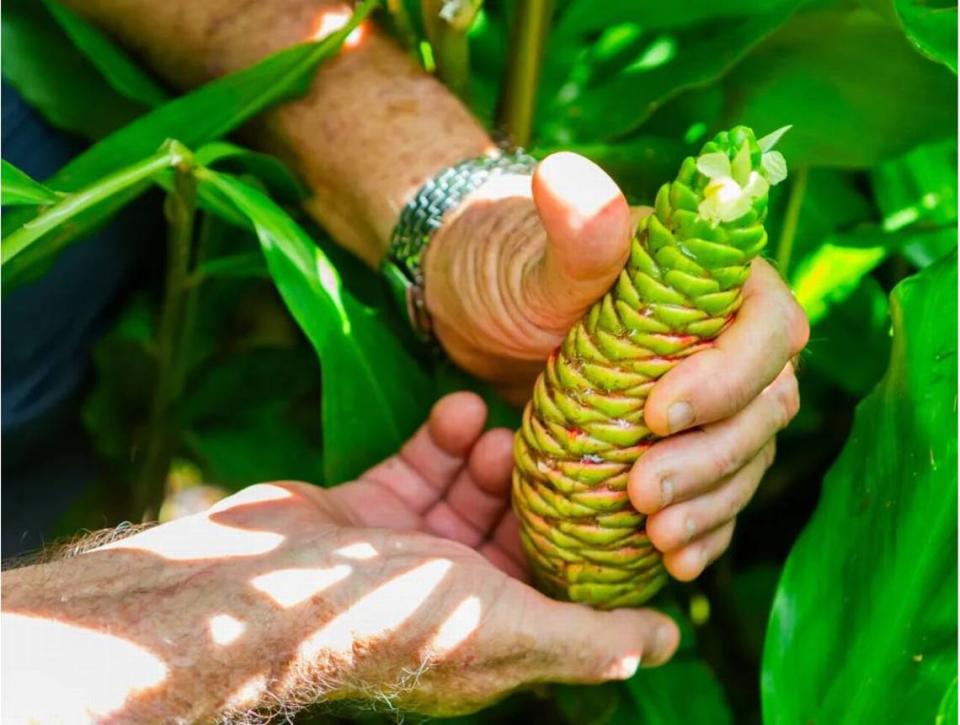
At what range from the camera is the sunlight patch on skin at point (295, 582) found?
25.8 inches

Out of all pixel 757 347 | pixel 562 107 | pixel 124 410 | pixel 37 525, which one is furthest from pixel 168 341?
pixel 757 347

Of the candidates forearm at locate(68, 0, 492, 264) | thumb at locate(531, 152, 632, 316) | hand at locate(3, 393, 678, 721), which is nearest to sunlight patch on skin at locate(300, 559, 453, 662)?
hand at locate(3, 393, 678, 721)

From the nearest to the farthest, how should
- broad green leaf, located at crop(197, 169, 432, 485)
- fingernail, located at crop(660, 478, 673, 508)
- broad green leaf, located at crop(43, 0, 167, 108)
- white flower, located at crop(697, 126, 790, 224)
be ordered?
white flower, located at crop(697, 126, 790, 224)
fingernail, located at crop(660, 478, 673, 508)
broad green leaf, located at crop(197, 169, 432, 485)
broad green leaf, located at crop(43, 0, 167, 108)

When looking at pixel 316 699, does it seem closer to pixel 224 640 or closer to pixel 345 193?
pixel 224 640

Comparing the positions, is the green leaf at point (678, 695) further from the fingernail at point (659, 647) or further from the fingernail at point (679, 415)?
the fingernail at point (679, 415)

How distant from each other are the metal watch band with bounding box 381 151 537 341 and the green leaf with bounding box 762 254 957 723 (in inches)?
11.6

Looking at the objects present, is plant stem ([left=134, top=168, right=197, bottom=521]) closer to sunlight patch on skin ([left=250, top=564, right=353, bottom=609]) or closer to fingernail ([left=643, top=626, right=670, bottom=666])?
sunlight patch on skin ([left=250, top=564, right=353, bottom=609])

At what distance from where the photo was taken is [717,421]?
26.7 inches

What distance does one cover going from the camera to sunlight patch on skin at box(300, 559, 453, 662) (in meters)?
0.66

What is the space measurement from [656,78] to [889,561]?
44 centimetres

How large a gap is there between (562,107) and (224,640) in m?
0.58

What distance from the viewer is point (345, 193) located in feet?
2.99

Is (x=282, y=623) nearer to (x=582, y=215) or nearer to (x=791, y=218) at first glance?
(x=582, y=215)

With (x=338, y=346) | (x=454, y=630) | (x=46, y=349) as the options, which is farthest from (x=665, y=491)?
(x=46, y=349)
